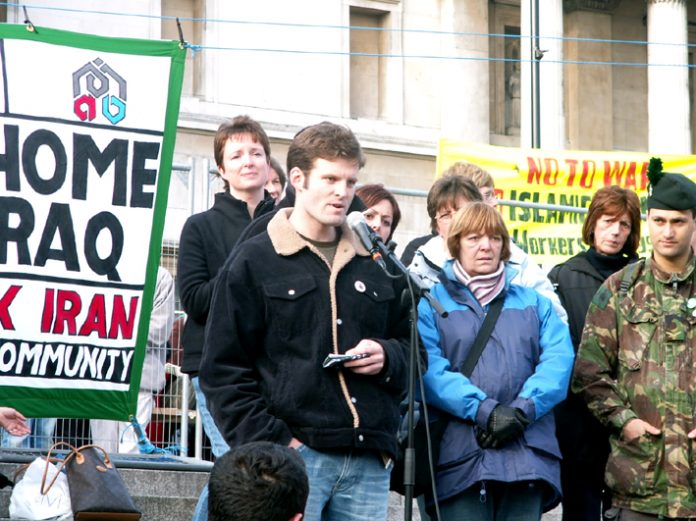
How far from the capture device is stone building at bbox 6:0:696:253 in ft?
104

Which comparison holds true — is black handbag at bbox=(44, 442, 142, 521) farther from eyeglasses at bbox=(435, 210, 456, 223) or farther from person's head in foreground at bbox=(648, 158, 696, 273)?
person's head in foreground at bbox=(648, 158, 696, 273)

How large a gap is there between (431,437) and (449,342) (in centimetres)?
45

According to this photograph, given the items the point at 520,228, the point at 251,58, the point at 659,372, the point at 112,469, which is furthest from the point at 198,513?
the point at 251,58

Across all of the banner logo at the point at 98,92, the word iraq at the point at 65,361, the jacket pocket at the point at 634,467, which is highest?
the banner logo at the point at 98,92

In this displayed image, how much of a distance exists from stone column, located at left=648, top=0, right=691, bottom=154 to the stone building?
29 mm

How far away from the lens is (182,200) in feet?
40.6

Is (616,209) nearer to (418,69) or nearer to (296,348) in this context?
(296,348)

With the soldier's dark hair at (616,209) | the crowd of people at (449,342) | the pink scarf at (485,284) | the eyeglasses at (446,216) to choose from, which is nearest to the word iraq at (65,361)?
the crowd of people at (449,342)

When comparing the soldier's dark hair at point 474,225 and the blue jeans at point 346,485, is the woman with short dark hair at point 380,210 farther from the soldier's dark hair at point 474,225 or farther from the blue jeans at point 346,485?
the blue jeans at point 346,485

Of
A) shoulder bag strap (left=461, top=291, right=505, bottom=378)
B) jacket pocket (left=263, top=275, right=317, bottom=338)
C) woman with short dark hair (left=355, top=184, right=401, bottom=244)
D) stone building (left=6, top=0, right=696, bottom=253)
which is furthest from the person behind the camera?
stone building (left=6, top=0, right=696, bottom=253)

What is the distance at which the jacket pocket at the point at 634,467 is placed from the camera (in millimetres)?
7852

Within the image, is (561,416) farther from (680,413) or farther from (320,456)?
(320,456)

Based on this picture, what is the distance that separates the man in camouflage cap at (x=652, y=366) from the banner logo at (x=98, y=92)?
9.41 feet

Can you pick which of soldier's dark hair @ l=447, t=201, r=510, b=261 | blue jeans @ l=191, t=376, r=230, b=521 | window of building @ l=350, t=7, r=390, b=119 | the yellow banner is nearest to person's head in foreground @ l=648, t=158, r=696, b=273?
soldier's dark hair @ l=447, t=201, r=510, b=261
